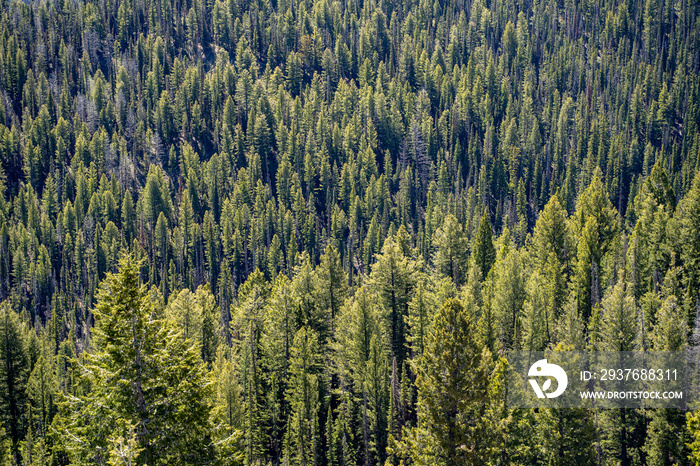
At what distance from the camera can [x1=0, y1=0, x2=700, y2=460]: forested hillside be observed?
21578 mm

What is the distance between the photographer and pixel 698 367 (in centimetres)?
3822

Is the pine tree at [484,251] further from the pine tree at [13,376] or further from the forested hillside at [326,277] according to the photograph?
the pine tree at [13,376]

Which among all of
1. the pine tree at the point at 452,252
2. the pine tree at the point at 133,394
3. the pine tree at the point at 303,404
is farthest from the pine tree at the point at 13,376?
the pine tree at the point at 133,394

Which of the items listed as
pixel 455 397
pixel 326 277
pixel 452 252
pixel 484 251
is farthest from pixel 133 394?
pixel 484 251

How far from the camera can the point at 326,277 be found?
57.9 m

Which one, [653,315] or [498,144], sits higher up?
[498,144]

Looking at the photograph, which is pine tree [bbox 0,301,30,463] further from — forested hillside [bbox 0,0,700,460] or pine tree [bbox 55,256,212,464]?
pine tree [bbox 55,256,212,464]

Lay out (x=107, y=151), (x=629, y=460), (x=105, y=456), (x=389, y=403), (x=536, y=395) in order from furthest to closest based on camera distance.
Answer: 1. (x=107, y=151)
2. (x=389, y=403)
3. (x=629, y=460)
4. (x=536, y=395)
5. (x=105, y=456)

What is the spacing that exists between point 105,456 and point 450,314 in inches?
637

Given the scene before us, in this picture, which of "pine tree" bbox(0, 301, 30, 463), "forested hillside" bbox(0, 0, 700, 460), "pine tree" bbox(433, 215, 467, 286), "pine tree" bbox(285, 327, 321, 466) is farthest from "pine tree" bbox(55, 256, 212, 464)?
"pine tree" bbox(0, 301, 30, 463)

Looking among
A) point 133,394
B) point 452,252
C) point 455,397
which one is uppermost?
point 452,252

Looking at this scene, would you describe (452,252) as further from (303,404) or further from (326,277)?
(303,404)

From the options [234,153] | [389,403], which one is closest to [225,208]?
[234,153]

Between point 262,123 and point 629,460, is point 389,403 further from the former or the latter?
point 262,123
